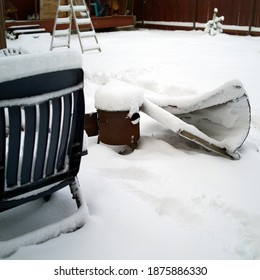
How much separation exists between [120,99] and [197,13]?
42.4 ft

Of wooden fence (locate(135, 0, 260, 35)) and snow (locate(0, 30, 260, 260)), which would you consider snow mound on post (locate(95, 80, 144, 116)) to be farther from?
wooden fence (locate(135, 0, 260, 35))

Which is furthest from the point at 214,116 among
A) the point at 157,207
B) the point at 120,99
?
the point at 157,207

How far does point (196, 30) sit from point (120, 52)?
689 cm

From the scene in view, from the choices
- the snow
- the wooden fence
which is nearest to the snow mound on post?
the snow

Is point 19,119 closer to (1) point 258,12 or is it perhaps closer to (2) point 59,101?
(2) point 59,101

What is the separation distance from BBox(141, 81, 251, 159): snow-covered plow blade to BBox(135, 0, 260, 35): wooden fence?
11.1m

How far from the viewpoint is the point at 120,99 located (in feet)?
11.5

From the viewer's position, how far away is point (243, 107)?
350 cm

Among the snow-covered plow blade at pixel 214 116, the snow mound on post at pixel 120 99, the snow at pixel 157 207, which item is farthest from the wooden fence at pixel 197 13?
the snow mound on post at pixel 120 99

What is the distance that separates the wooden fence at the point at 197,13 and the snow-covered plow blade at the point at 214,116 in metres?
11.1

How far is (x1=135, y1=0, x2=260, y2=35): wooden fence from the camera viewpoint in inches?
533

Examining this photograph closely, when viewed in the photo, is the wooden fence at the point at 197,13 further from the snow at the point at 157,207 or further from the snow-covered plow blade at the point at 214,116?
the snow-covered plow blade at the point at 214,116

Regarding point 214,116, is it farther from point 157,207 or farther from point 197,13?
point 197,13

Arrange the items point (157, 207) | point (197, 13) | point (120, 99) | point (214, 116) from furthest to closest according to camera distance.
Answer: point (197, 13)
point (214, 116)
point (120, 99)
point (157, 207)
